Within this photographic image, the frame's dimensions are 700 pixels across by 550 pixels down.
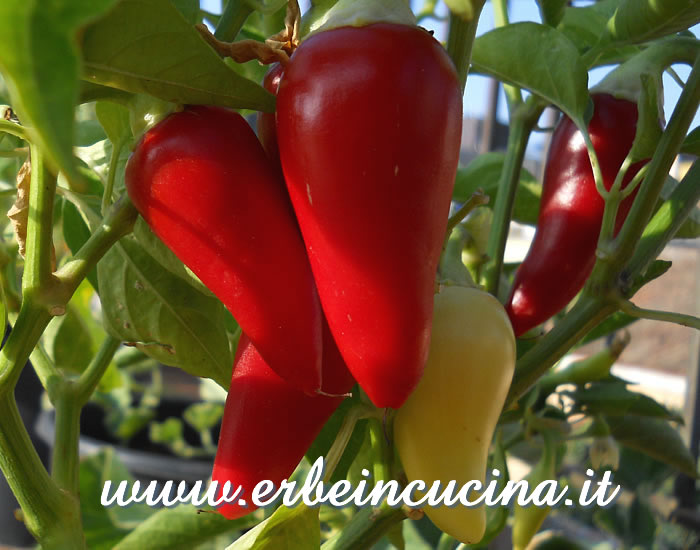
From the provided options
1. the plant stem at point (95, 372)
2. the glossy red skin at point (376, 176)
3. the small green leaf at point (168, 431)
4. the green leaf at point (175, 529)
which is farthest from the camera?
the small green leaf at point (168, 431)

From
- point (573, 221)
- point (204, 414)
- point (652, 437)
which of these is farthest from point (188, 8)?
point (204, 414)

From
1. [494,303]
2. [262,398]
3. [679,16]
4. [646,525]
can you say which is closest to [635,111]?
[679,16]

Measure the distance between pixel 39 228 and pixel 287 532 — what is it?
19 centimetres

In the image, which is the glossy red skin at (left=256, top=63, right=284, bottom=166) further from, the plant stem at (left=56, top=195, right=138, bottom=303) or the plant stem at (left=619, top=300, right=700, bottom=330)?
the plant stem at (left=619, top=300, right=700, bottom=330)

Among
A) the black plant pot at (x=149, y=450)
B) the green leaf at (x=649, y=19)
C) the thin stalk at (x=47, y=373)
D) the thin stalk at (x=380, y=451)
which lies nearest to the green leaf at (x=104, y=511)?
the black plant pot at (x=149, y=450)

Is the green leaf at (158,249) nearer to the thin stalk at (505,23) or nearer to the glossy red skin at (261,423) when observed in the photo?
the glossy red skin at (261,423)

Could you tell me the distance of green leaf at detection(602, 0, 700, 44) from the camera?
16.3 inches

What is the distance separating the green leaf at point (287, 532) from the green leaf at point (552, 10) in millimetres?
332

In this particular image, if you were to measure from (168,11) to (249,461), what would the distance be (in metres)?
0.18

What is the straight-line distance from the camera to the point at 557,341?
419 mm

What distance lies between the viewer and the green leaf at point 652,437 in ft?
2.19

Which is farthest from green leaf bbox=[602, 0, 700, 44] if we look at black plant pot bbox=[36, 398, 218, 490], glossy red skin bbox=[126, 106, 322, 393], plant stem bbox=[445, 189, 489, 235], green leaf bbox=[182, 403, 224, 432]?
green leaf bbox=[182, 403, 224, 432]

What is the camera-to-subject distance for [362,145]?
0.26m

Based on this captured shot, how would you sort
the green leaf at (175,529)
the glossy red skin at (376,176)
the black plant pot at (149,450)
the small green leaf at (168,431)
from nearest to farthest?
the glossy red skin at (376,176) → the green leaf at (175,529) → the black plant pot at (149,450) → the small green leaf at (168,431)
